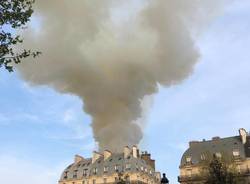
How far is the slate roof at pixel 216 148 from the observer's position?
2443 inches

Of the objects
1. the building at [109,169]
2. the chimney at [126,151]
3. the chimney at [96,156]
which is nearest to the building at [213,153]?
the building at [109,169]

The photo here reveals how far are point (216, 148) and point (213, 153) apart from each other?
3.01 m

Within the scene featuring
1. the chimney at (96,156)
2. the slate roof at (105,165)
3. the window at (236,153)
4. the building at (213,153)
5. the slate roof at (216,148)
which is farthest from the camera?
the chimney at (96,156)

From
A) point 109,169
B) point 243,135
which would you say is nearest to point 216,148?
point 243,135

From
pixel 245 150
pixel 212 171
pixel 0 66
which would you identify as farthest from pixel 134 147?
pixel 0 66

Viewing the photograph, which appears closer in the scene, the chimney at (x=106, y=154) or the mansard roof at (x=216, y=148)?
the mansard roof at (x=216, y=148)

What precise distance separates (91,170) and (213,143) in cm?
2230

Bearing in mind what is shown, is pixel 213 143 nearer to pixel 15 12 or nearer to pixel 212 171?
pixel 212 171

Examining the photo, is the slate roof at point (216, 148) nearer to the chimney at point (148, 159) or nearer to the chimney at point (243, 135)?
the chimney at point (243, 135)

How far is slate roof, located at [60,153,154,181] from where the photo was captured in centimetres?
6825

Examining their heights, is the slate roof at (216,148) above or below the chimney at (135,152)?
below

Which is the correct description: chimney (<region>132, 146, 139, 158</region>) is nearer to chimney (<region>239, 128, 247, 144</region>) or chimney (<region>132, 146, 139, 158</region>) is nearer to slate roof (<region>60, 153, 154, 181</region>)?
slate roof (<region>60, 153, 154, 181</region>)

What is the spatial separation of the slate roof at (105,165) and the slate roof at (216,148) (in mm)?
9041

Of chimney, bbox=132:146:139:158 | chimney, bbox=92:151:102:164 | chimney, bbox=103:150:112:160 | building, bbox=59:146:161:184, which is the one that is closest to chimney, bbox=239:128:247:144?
building, bbox=59:146:161:184
